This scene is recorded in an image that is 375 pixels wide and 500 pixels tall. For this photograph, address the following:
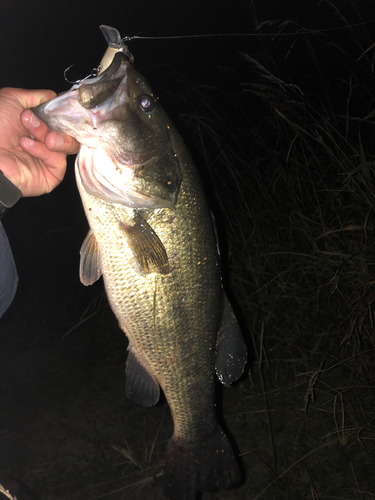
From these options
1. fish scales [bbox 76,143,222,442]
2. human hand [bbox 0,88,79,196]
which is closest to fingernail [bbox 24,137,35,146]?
human hand [bbox 0,88,79,196]

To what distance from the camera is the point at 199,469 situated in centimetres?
183

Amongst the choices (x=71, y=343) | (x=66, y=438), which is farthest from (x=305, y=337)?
(x=71, y=343)

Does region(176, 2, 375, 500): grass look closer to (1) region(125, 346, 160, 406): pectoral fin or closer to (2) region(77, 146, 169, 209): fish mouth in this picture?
(1) region(125, 346, 160, 406): pectoral fin

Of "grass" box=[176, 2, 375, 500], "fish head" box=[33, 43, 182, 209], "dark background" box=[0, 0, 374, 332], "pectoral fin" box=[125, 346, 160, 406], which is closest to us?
"fish head" box=[33, 43, 182, 209]

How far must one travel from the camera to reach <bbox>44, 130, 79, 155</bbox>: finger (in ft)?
5.08

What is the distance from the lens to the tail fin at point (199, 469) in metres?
1.79

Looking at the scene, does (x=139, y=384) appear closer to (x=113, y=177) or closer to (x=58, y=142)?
(x=113, y=177)

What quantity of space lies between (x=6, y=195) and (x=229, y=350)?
1.18m

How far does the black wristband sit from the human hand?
6.5 inches

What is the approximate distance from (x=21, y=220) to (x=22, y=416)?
12.5 ft

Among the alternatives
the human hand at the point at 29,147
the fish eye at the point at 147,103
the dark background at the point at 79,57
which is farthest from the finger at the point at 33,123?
the dark background at the point at 79,57

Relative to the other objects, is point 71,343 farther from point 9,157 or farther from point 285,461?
point 9,157

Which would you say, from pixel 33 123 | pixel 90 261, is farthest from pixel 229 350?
pixel 33 123

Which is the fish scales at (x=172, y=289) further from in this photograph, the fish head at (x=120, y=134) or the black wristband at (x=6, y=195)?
the black wristband at (x=6, y=195)
